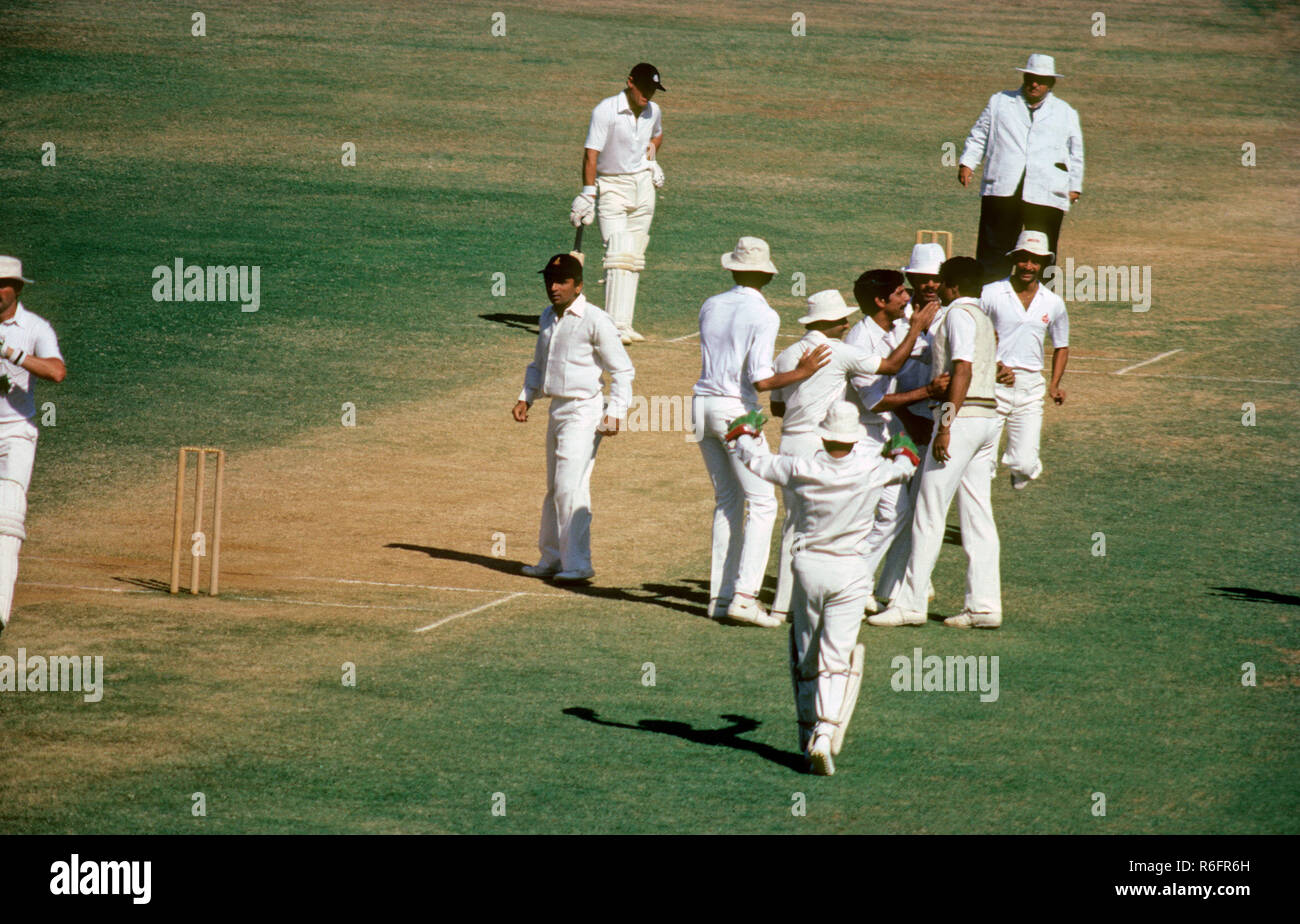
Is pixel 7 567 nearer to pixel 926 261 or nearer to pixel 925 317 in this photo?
pixel 925 317

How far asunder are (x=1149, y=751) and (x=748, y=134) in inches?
929

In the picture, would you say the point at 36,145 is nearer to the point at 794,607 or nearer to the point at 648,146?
the point at 648,146

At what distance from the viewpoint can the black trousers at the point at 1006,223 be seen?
18016mm

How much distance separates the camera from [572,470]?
13.8 m

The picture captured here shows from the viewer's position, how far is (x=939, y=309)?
1300 centimetres

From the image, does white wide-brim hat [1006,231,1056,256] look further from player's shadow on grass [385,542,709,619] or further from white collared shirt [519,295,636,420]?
player's shadow on grass [385,542,709,619]

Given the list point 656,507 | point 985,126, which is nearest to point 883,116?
point 985,126

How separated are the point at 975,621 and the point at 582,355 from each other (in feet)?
11.2

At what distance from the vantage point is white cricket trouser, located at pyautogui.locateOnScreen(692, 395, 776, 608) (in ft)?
42.3

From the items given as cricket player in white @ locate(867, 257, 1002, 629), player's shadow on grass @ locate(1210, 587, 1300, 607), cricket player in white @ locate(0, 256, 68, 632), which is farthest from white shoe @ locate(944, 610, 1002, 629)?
cricket player in white @ locate(0, 256, 68, 632)

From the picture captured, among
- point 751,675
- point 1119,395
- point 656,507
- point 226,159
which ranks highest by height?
point 226,159

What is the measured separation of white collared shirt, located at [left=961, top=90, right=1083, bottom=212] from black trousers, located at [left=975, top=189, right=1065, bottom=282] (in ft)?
0.28

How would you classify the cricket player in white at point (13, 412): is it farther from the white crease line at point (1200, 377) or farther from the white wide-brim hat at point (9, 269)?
the white crease line at point (1200, 377)

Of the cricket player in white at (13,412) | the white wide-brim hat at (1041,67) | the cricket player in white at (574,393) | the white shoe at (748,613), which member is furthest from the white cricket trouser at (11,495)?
the white wide-brim hat at (1041,67)
